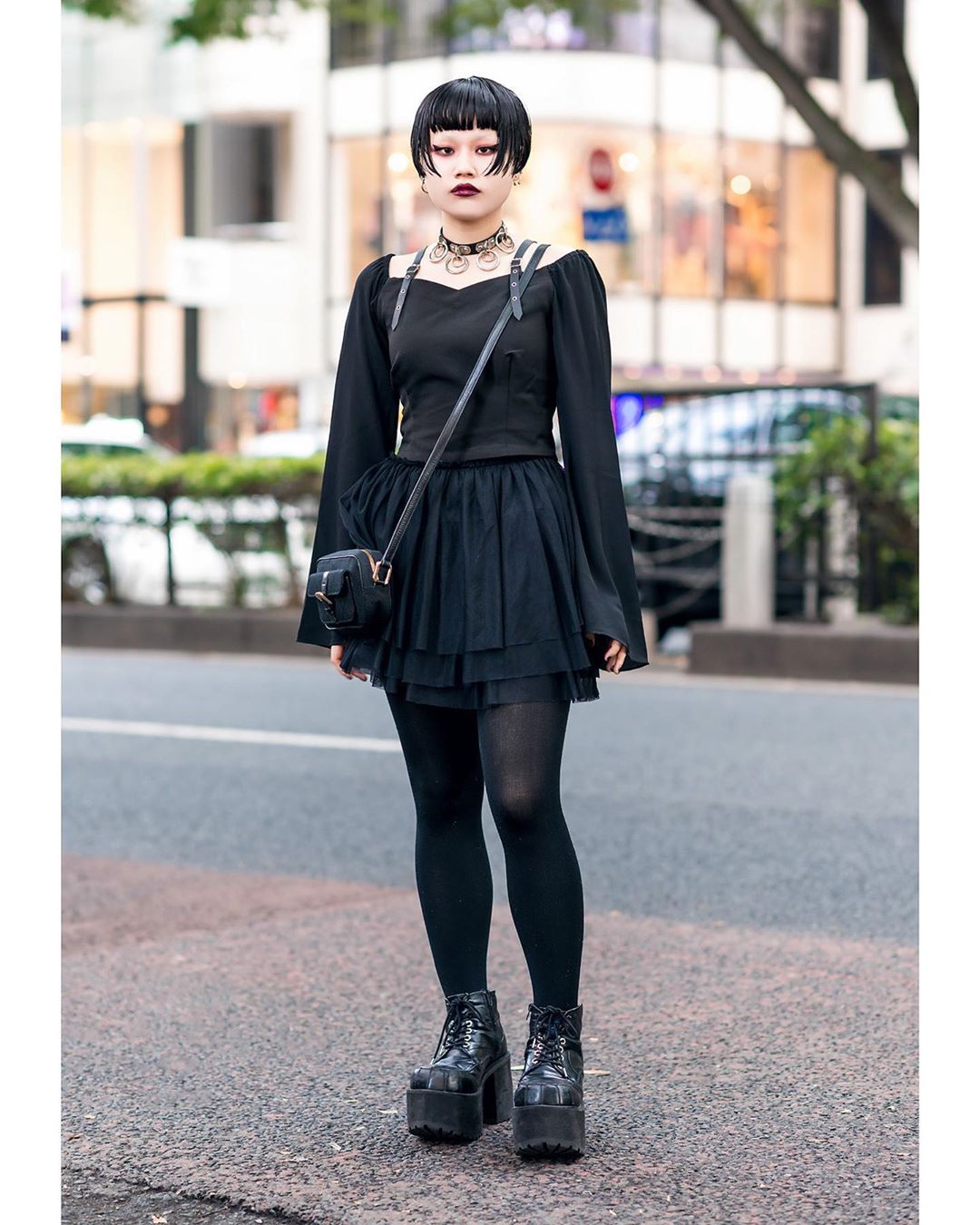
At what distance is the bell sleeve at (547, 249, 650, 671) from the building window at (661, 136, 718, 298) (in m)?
28.3

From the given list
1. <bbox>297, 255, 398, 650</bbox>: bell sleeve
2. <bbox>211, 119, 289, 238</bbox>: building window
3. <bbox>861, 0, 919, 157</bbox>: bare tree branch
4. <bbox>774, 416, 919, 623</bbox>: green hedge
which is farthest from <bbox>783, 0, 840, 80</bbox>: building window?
<bbox>297, 255, 398, 650</bbox>: bell sleeve

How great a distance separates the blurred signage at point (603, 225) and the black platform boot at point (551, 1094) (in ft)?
48.9

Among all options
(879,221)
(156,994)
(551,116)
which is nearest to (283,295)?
(551,116)

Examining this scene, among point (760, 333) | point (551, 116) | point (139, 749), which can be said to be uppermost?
point (551, 116)

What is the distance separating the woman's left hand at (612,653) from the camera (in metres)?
3.36

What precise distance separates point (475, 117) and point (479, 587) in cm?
80

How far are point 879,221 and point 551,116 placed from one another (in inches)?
258

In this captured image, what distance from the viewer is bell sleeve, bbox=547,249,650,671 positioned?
3340 mm

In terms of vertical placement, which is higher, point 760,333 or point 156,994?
point 760,333

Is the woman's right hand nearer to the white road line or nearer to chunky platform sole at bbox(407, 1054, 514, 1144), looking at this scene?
chunky platform sole at bbox(407, 1054, 514, 1144)

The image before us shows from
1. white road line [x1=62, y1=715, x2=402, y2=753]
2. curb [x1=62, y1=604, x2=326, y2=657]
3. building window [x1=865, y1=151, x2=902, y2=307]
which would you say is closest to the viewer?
white road line [x1=62, y1=715, x2=402, y2=753]

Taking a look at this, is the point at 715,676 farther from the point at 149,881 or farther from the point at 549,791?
the point at 549,791

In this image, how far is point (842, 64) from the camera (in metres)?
33.3

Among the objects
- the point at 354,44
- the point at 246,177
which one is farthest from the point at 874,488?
the point at 246,177
